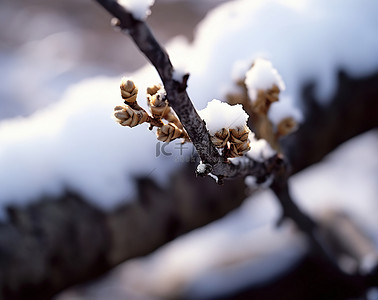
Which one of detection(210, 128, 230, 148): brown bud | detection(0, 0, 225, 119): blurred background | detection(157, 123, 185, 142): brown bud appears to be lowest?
detection(210, 128, 230, 148): brown bud

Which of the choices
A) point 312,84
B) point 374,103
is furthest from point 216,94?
point 374,103

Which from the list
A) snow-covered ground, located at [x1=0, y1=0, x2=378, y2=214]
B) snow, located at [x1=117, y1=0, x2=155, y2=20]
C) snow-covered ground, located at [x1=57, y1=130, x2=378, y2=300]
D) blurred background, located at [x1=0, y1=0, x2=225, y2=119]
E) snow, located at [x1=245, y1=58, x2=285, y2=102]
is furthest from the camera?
blurred background, located at [x1=0, y1=0, x2=225, y2=119]

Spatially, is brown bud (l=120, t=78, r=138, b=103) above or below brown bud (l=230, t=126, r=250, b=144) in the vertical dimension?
above

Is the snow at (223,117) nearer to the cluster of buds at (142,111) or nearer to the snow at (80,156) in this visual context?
the cluster of buds at (142,111)

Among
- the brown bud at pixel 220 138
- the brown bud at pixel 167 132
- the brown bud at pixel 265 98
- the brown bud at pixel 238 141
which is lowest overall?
the brown bud at pixel 238 141

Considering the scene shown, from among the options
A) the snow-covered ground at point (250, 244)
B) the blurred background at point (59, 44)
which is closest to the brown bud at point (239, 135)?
the snow-covered ground at point (250, 244)

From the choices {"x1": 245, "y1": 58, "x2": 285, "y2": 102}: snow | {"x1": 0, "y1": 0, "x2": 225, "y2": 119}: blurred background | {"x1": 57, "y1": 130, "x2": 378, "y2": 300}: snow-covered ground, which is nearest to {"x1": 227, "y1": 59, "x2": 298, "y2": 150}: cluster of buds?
{"x1": 245, "y1": 58, "x2": 285, "y2": 102}: snow

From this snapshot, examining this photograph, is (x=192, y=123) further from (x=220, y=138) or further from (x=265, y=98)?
(x=265, y=98)

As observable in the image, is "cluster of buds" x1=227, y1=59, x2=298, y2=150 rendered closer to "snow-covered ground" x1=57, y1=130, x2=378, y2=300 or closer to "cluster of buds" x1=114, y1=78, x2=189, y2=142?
"cluster of buds" x1=114, y1=78, x2=189, y2=142
